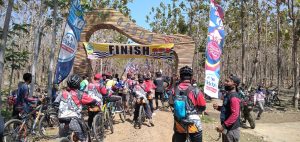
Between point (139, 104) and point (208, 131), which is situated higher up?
point (139, 104)

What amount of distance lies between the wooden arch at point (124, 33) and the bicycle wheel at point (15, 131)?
297 inches

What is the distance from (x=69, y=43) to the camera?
9.68 metres

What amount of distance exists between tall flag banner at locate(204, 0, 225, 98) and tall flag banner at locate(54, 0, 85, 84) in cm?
352

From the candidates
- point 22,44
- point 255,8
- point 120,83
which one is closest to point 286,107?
point 255,8

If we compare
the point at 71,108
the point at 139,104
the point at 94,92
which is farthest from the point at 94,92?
the point at 71,108

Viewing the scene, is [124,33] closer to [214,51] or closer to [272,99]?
[214,51]

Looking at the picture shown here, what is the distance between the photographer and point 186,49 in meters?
16.4

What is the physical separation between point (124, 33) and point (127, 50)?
0.94 meters

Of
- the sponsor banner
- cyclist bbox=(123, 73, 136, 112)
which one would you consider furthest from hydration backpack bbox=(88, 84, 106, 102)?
the sponsor banner

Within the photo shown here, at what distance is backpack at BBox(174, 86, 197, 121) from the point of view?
5.85 metres

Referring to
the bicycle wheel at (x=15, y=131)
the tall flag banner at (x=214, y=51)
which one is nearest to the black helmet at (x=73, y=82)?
A: the bicycle wheel at (x=15, y=131)

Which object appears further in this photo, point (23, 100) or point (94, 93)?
point (94, 93)

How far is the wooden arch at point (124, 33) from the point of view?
624 inches

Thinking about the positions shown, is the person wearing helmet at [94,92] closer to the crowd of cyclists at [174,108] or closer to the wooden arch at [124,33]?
the crowd of cyclists at [174,108]
